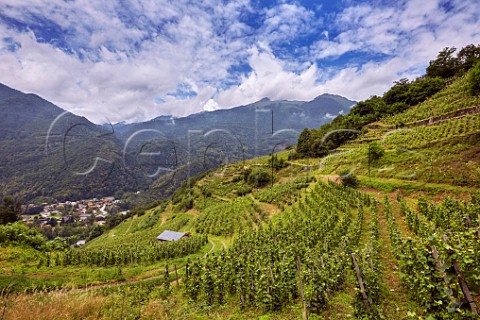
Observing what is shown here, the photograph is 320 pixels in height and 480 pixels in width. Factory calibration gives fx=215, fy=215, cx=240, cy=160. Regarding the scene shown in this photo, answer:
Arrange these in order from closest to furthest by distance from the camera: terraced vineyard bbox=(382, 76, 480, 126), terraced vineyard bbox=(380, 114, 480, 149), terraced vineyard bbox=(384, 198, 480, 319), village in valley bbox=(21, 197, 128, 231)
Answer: terraced vineyard bbox=(384, 198, 480, 319) < terraced vineyard bbox=(380, 114, 480, 149) < terraced vineyard bbox=(382, 76, 480, 126) < village in valley bbox=(21, 197, 128, 231)

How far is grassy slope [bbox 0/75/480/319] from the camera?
6.34 metres

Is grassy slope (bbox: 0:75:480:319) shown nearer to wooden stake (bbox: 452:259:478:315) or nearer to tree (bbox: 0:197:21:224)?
wooden stake (bbox: 452:259:478:315)

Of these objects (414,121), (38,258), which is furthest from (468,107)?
(38,258)

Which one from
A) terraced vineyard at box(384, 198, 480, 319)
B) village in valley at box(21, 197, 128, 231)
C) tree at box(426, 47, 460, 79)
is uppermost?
tree at box(426, 47, 460, 79)

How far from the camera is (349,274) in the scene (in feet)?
30.9

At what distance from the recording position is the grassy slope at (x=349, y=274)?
6.34m

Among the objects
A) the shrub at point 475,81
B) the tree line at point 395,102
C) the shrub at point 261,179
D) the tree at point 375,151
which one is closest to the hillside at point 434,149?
the tree at point 375,151

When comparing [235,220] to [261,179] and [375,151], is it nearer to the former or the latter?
[375,151]

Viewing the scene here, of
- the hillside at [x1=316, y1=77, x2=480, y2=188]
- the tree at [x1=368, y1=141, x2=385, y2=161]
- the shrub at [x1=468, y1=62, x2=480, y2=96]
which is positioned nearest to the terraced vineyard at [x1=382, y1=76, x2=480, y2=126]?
the hillside at [x1=316, y1=77, x2=480, y2=188]

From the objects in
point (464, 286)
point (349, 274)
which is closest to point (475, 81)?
point (349, 274)

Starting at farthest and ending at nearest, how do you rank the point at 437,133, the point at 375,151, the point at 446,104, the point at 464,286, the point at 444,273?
the point at 446,104 → the point at 375,151 → the point at 437,133 → the point at 444,273 → the point at 464,286

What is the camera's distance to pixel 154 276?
16.4 m

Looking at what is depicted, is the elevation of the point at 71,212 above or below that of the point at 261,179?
below

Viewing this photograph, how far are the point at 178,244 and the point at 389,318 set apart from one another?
21.6 meters
